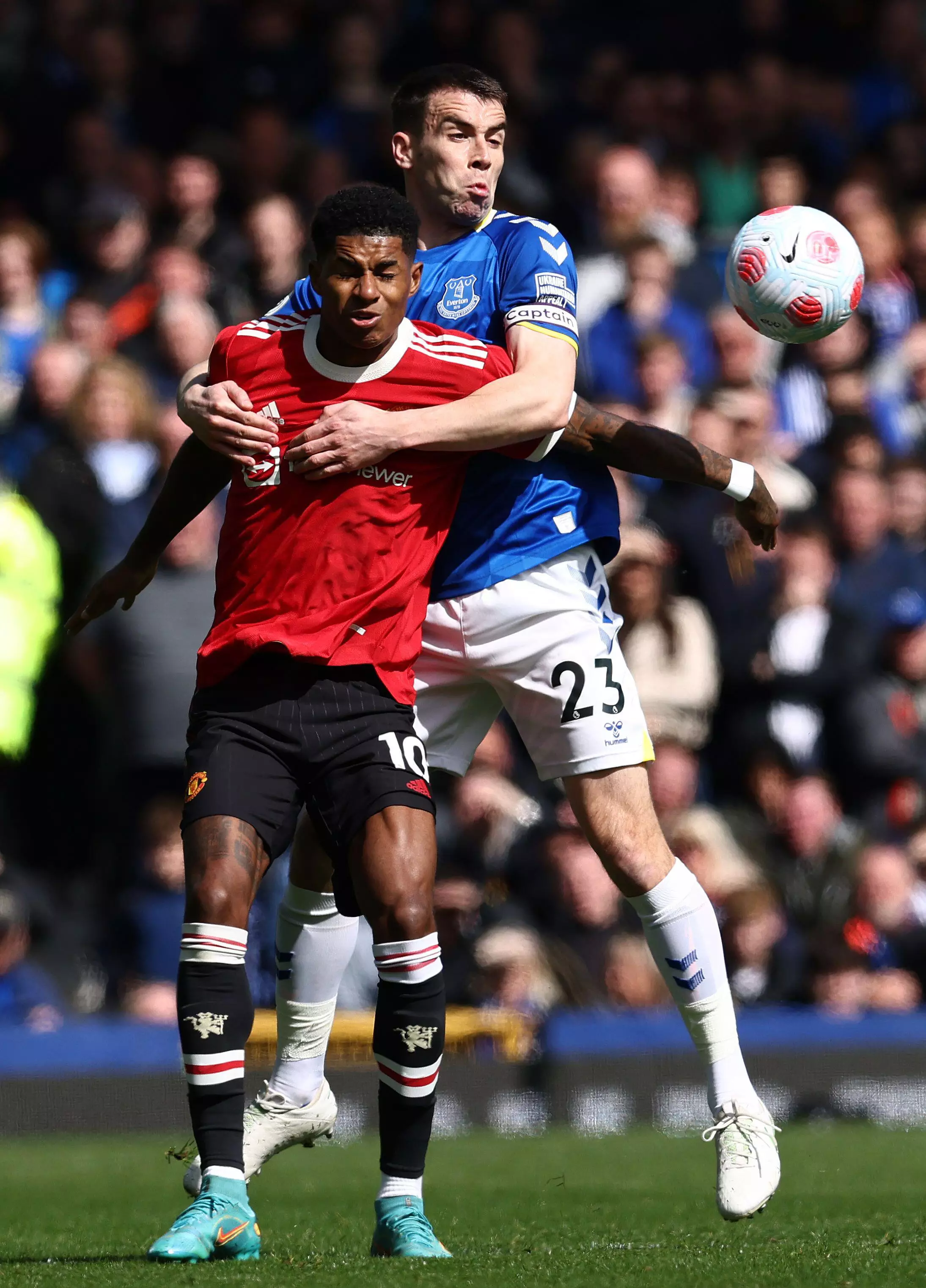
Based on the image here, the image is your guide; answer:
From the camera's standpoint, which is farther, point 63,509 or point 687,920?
point 63,509

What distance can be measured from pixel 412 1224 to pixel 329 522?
5.18 feet

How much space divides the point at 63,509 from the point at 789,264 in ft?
15.0

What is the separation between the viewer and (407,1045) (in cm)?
459

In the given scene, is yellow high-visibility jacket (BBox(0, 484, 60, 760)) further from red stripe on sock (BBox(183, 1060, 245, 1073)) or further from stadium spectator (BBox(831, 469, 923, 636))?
red stripe on sock (BBox(183, 1060, 245, 1073))

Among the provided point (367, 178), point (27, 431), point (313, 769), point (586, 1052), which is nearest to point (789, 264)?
point (313, 769)

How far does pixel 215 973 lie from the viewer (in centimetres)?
446

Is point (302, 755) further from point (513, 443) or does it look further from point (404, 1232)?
point (404, 1232)

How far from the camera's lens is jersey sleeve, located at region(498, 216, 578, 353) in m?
5.12

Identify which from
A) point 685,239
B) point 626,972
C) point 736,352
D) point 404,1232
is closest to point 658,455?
point 404,1232

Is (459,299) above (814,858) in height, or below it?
above

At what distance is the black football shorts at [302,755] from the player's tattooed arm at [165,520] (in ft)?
1.77

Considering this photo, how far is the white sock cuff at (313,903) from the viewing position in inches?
215

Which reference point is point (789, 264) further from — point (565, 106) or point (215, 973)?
point (565, 106)

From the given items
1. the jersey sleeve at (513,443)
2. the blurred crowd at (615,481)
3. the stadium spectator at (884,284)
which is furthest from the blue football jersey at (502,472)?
the stadium spectator at (884,284)
